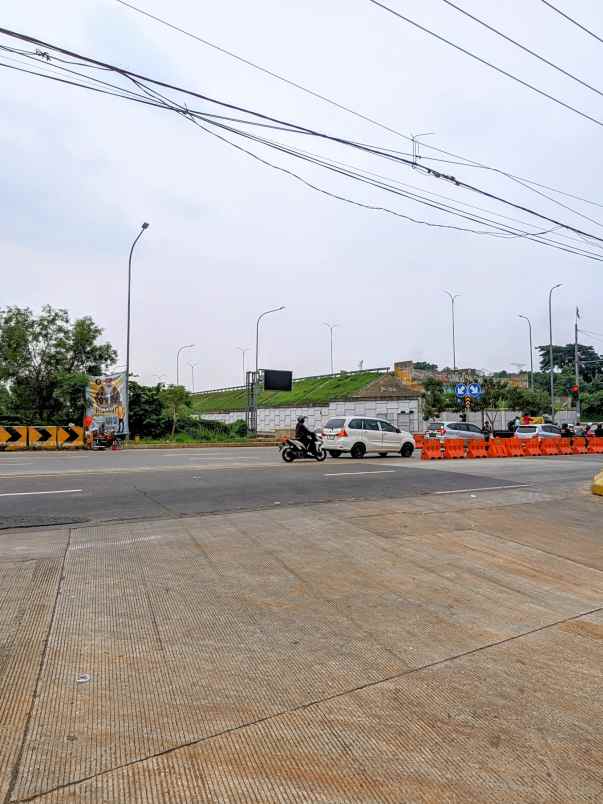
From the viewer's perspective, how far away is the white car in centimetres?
2391

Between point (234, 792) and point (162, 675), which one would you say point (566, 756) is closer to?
point (234, 792)

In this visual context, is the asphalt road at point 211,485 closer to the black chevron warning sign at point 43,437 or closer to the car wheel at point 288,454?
the car wheel at point 288,454

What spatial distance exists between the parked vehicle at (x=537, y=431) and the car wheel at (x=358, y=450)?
49.8ft

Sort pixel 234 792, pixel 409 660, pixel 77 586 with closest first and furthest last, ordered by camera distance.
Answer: pixel 234 792 → pixel 409 660 → pixel 77 586

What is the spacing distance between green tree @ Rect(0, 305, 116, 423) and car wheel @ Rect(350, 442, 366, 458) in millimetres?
20237

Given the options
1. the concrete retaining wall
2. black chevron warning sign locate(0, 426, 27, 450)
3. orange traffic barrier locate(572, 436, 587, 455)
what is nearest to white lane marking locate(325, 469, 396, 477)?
orange traffic barrier locate(572, 436, 587, 455)

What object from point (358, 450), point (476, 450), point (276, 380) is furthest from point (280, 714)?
point (276, 380)

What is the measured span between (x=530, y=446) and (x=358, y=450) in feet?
34.2

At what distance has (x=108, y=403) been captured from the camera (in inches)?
1323

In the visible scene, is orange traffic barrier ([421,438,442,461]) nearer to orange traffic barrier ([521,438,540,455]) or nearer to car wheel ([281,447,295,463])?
car wheel ([281,447,295,463])

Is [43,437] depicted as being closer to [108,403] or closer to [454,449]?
[108,403]

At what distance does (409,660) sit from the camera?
452cm

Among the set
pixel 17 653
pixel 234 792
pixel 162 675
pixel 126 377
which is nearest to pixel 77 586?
pixel 17 653

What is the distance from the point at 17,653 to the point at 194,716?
1.52 m
